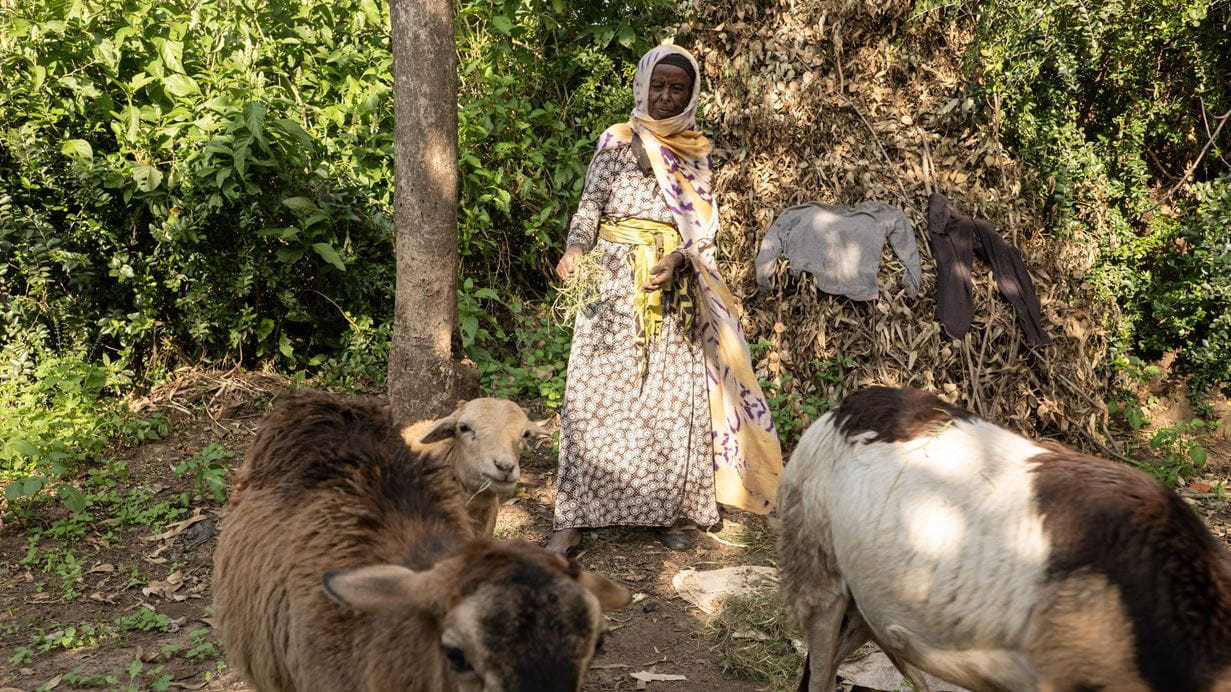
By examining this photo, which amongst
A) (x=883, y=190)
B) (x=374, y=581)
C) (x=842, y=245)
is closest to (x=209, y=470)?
(x=374, y=581)

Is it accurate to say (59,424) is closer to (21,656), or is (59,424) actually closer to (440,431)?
(21,656)

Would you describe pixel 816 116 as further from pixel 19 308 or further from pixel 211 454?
pixel 19 308

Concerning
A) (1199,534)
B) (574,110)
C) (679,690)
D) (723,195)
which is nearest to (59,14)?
(574,110)

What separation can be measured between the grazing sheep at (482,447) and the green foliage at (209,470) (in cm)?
195

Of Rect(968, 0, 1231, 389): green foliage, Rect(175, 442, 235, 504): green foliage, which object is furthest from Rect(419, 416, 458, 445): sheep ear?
Rect(968, 0, 1231, 389): green foliage

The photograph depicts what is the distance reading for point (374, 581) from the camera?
7.44ft

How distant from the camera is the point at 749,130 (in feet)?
26.3

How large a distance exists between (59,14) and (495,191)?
3.63 m

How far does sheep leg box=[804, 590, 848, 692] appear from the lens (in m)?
3.71

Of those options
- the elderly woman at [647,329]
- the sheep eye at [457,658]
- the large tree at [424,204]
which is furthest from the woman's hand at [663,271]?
the sheep eye at [457,658]

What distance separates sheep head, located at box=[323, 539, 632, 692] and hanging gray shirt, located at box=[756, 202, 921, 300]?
539 centimetres

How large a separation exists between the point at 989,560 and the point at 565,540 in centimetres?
309

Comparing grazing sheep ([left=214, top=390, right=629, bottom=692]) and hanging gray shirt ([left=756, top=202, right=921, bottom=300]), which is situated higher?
hanging gray shirt ([left=756, top=202, right=921, bottom=300])

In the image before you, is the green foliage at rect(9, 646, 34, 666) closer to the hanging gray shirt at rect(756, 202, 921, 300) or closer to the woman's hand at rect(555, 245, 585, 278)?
the woman's hand at rect(555, 245, 585, 278)
